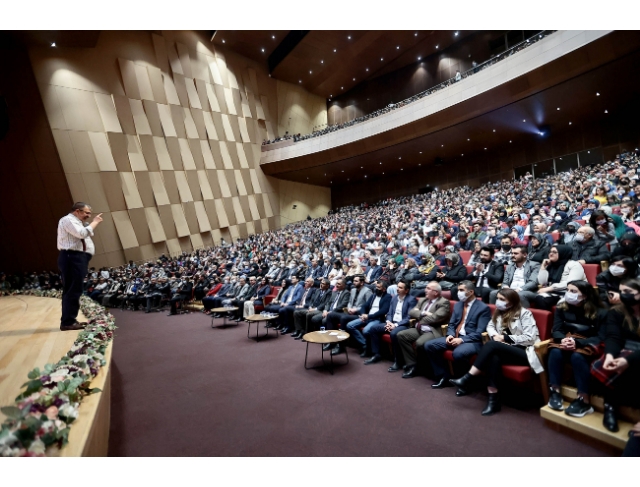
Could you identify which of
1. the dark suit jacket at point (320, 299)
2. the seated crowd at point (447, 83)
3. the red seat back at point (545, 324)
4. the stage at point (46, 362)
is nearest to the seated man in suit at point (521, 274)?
the red seat back at point (545, 324)

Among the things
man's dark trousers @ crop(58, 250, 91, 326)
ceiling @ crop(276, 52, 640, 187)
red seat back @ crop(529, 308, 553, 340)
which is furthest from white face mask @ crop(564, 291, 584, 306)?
ceiling @ crop(276, 52, 640, 187)

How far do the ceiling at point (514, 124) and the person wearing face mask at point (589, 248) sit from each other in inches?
326

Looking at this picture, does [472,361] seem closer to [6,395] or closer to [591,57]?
[6,395]

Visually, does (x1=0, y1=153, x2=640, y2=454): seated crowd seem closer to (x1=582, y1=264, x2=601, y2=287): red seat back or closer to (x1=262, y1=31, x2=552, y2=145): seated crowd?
(x1=582, y1=264, x2=601, y2=287): red seat back

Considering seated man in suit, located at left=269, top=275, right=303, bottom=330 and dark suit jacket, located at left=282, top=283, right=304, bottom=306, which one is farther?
dark suit jacket, located at left=282, top=283, right=304, bottom=306

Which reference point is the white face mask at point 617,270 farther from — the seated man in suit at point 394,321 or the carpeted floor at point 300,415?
the seated man in suit at point 394,321

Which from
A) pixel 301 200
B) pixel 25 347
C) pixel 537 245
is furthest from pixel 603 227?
pixel 301 200

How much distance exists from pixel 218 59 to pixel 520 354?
60.1 feet

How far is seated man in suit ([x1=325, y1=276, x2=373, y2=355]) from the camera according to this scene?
162 inches

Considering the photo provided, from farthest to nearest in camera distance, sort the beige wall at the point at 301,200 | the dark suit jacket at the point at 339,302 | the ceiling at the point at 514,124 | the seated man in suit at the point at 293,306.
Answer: the beige wall at the point at 301,200 → the ceiling at the point at 514,124 → the seated man in suit at the point at 293,306 → the dark suit jacket at the point at 339,302

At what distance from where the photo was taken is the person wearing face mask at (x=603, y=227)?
3643 millimetres

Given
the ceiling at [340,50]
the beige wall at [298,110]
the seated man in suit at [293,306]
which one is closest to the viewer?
the seated man in suit at [293,306]

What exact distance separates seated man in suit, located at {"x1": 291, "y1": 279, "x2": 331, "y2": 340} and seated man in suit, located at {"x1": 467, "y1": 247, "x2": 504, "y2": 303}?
1.91 metres

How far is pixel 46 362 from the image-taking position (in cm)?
215
